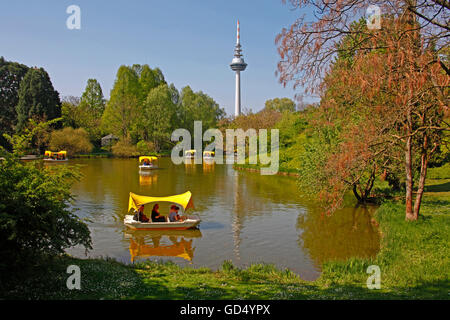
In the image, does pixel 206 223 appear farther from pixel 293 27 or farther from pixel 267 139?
pixel 267 139

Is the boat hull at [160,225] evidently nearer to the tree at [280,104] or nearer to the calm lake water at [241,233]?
the calm lake water at [241,233]

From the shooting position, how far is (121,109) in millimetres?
74125

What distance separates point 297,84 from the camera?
27.8 feet

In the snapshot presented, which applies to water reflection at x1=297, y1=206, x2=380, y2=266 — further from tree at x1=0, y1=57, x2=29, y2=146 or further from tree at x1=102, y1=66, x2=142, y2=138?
tree at x1=0, y1=57, x2=29, y2=146

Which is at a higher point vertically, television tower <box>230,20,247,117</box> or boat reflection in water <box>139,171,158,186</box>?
television tower <box>230,20,247,117</box>

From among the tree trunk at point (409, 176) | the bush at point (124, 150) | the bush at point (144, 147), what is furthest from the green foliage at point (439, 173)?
the bush at point (144, 147)

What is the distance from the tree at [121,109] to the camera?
7400cm

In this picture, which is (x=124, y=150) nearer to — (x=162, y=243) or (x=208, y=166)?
(x=208, y=166)

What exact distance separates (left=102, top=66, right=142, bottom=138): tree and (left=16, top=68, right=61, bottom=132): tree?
10.3 meters

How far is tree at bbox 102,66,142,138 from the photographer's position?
2913 inches

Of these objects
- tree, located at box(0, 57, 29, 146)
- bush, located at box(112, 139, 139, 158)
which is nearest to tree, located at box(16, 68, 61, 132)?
tree, located at box(0, 57, 29, 146)

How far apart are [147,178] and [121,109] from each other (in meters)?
41.2
